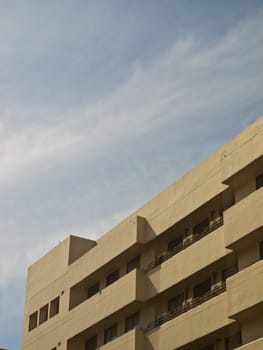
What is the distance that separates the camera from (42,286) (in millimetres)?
49750

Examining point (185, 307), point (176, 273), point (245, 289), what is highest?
point (176, 273)

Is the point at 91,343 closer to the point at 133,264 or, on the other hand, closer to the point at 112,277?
the point at 112,277

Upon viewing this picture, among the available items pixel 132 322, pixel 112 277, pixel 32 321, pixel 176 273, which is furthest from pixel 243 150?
pixel 32 321

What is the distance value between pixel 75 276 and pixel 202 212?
1120 cm

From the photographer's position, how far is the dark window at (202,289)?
36956 mm

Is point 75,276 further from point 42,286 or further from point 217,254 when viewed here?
point 217,254

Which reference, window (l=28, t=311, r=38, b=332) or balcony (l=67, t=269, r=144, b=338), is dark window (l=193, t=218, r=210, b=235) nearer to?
balcony (l=67, t=269, r=144, b=338)

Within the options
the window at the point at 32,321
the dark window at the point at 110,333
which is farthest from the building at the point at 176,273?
the window at the point at 32,321

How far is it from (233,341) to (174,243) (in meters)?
7.42

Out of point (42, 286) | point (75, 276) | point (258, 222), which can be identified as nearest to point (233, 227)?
point (258, 222)

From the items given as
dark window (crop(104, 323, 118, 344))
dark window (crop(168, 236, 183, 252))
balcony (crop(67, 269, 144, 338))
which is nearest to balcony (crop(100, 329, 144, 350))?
balcony (crop(67, 269, 144, 338))

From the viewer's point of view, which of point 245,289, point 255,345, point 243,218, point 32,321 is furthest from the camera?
point 32,321

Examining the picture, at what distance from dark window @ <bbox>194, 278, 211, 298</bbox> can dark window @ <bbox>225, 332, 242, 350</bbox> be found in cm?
286

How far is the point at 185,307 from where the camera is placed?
37.8 meters
